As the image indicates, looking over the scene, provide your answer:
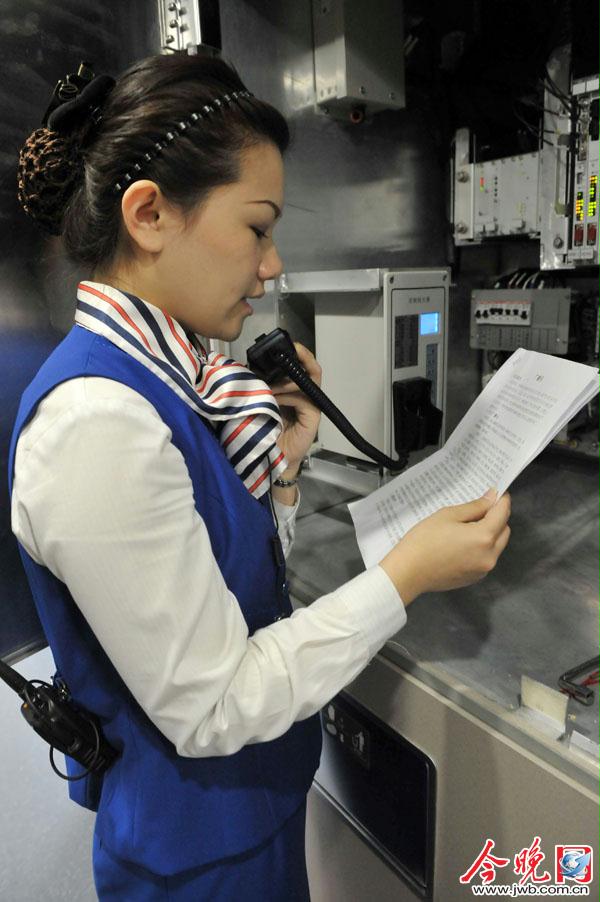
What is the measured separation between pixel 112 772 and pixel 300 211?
1.11 m

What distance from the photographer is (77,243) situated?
0.70 m

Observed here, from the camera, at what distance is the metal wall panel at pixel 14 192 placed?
101 centimetres

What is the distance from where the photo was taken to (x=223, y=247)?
0.65 metres

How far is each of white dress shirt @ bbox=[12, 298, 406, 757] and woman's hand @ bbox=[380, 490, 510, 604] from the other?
16 centimetres

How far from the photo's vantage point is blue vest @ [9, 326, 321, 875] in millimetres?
615

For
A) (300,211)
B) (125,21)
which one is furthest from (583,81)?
(125,21)

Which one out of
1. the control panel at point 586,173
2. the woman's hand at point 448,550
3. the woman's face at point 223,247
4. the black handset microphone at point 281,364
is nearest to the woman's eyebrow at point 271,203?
the woman's face at point 223,247

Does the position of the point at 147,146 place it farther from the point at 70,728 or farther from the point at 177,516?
the point at 70,728

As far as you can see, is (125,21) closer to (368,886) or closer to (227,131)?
(227,131)

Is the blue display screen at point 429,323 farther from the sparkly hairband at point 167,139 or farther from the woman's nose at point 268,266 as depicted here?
the sparkly hairband at point 167,139

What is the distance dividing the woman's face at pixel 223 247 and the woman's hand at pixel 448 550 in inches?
13.2

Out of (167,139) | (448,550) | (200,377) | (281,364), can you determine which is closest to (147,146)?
(167,139)

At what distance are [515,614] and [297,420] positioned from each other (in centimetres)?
45

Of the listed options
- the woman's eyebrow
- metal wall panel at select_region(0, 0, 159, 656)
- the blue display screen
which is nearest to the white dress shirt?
the woman's eyebrow
